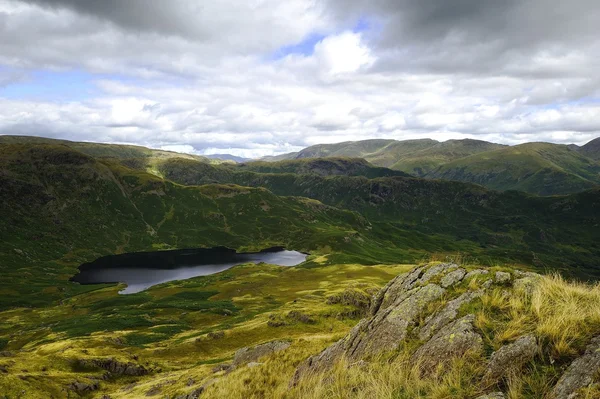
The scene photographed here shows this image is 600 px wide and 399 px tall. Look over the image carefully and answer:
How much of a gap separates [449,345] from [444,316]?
275 centimetres

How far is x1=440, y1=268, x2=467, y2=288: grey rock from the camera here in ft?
59.9

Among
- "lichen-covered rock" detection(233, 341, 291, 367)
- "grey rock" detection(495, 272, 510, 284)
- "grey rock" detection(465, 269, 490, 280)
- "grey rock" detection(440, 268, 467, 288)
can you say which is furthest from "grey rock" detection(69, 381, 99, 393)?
"grey rock" detection(495, 272, 510, 284)

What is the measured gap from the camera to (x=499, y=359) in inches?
402

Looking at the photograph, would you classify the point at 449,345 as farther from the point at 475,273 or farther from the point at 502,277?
the point at 475,273

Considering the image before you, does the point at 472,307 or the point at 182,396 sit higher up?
the point at 472,307

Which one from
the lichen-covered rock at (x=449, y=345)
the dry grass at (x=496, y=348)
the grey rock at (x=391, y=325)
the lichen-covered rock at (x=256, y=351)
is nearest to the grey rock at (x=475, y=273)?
the grey rock at (x=391, y=325)

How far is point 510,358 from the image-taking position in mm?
10016

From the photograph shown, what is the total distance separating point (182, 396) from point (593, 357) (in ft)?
90.0

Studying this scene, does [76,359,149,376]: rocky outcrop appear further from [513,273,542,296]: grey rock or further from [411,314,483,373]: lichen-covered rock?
[513,273,542,296]: grey rock

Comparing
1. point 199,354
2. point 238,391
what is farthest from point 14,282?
point 238,391

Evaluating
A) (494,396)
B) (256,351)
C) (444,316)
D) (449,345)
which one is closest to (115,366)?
(256,351)

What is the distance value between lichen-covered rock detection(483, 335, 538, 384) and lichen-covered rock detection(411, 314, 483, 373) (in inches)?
47.8

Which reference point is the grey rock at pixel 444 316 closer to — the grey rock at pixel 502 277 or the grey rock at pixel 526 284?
the grey rock at pixel 502 277

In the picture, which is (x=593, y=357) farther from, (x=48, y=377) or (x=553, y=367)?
(x=48, y=377)
